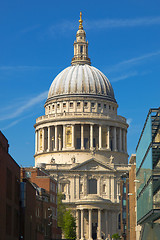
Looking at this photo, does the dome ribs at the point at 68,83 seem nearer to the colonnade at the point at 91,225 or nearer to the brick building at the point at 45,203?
the colonnade at the point at 91,225

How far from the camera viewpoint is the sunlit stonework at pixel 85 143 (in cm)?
16150

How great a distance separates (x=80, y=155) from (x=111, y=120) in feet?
49.8

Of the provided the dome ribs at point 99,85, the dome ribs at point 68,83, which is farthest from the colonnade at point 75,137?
the dome ribs at point 68,83

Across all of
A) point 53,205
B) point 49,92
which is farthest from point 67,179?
point 53,205

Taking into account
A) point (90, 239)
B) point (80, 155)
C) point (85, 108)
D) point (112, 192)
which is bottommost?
point (90, 239)

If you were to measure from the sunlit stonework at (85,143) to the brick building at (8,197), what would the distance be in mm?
97416

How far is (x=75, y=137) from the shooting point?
177500 millimetres

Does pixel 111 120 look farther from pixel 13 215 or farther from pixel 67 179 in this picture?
pixel 13 215

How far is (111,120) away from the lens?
180875mm

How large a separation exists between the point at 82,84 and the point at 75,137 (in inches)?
665

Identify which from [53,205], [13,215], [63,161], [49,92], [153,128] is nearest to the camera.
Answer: [153,128]

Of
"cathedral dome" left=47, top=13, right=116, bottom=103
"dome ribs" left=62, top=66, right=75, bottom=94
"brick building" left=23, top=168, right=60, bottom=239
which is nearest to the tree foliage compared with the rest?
"brick building" left=23, top=168, right=60, bottom=239

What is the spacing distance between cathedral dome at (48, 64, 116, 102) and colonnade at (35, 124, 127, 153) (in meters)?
10.3

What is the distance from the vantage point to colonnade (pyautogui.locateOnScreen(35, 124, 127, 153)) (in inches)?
6914
